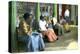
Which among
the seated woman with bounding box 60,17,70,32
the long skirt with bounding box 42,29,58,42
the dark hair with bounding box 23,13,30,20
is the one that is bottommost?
the long skirt with bounding box 42,29,58,42

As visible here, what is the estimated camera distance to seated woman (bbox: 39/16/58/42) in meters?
1.44

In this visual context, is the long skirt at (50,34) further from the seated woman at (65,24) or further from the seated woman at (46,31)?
the seated woman at (65,24)

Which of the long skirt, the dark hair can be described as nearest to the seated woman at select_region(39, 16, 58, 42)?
the long skirt

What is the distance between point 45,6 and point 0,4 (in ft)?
1.27

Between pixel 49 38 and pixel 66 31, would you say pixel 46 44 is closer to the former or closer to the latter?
pixel 49 38

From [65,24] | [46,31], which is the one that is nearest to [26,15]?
[46,31]

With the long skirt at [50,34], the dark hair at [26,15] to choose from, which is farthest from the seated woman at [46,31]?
the dark hair at [26,15]

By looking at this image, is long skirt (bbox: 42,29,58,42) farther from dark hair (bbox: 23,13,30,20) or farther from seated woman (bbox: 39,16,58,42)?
dark hair (bbox: 23,13,30,20)

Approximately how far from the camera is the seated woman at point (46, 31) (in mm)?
1443

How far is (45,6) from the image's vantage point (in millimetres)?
1463

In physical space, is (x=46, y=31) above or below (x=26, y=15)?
below

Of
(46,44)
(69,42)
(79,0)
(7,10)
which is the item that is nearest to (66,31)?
(69,42)

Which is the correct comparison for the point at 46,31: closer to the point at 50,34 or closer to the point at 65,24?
the point at 50,34

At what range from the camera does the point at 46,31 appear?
4.78 feet
